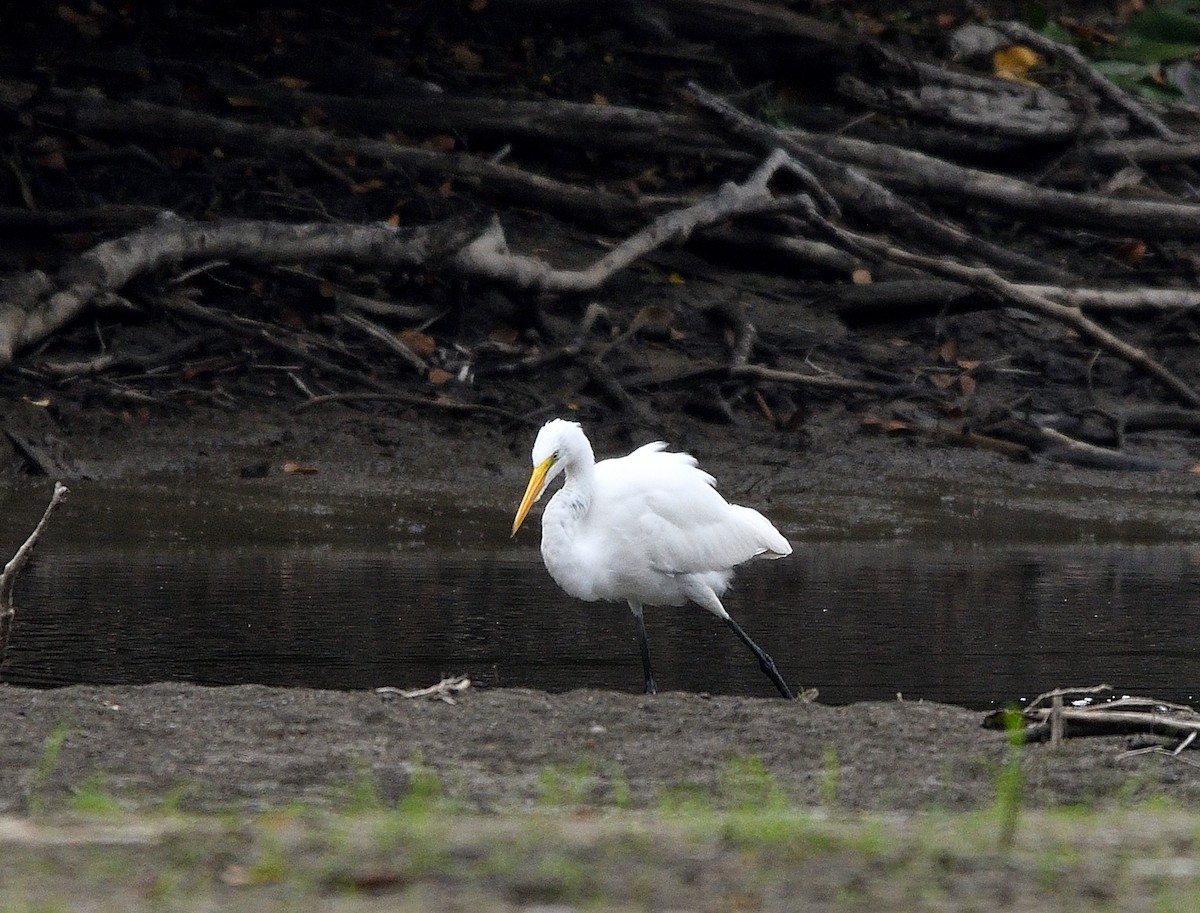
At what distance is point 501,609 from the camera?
26.5 feet

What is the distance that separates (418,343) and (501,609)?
3891 mm

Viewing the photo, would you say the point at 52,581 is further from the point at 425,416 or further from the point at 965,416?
the point at 965,416

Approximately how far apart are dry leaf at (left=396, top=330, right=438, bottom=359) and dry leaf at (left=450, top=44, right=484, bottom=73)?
3.01m

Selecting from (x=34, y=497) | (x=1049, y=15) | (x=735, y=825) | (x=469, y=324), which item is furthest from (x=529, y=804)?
(x=1049, y=15)

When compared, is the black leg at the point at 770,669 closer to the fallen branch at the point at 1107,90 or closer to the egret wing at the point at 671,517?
the egret wing at the point at 671,517

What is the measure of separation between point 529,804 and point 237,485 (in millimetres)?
6221

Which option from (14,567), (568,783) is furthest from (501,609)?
(568,783)

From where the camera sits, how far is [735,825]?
3.49 metres

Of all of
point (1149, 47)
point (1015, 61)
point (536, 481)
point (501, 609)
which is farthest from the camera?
point (1149, 47)

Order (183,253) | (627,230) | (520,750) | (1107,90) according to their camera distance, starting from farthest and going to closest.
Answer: (1107,90) < (627,230) < (183,253) < (520,750)

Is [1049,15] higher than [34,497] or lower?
higher

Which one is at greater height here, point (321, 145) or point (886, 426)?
point (321, 145)

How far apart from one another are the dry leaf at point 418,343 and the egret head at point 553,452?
15.0 ft

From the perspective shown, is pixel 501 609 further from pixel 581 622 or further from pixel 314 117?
pixel 314 117
